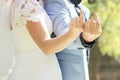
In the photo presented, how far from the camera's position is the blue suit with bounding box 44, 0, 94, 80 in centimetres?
187

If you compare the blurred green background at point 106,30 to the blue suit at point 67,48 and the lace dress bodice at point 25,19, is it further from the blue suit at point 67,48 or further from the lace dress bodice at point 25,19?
the lace dress bodice at point 25,19

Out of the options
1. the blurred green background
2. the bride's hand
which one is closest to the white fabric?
the bride's hand

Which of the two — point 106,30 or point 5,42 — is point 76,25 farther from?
point 106,30

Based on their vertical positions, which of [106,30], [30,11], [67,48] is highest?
[30,11]

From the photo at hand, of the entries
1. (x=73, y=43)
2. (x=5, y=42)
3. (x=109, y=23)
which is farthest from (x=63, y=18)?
(x=109, y=23)

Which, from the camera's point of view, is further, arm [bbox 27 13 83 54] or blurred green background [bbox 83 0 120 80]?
blurred green background [bbox 83 0 120 80]

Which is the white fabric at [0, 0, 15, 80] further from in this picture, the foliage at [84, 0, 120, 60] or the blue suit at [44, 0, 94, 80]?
the foliage at [84, 0, 120, 60]

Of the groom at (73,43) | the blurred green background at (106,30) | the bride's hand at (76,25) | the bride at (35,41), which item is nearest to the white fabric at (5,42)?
the bride at (35,41)

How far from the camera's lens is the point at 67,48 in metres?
1.96

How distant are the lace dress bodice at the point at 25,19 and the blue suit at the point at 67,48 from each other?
43 mm

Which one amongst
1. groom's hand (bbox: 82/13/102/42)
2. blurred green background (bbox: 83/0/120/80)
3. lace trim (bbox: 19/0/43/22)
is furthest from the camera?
blurred green background (bbox: 83/0/120/80)

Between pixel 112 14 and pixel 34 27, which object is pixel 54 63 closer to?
pixel 34 27

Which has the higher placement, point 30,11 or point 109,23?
point 30,11

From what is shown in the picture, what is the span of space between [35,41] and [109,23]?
6.82ft
